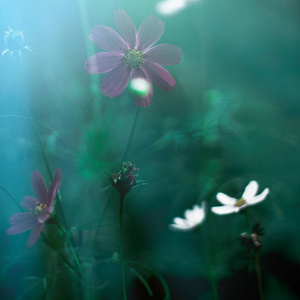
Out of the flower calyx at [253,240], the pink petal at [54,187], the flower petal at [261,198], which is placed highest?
the pink petal at [54,187]

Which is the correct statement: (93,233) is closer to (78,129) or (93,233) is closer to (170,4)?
(78,129)

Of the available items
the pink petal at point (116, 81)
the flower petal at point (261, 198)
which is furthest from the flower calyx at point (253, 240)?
the pink petal at point (116, 81)

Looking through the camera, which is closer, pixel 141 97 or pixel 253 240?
pixel 253 240

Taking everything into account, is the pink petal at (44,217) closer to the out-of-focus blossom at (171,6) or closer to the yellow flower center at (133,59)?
the yellow flower center at (133,59)

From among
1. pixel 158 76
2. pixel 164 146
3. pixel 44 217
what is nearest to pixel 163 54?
pixel 158 76

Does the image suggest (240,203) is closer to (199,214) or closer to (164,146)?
(199,214)

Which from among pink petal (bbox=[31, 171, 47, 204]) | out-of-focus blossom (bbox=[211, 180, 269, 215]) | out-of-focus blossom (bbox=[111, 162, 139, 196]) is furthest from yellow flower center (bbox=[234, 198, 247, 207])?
pink petal (bbox=[31, 171, 47, 204])
